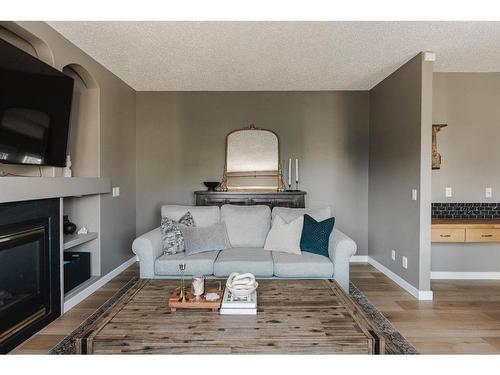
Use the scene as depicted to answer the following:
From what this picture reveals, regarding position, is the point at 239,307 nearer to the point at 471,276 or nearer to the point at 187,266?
the point at 187,266

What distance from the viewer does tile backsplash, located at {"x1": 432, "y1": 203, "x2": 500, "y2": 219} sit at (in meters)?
3.95

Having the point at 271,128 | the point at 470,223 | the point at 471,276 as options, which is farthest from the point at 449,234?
the point at 271,128

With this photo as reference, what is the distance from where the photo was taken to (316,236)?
334 centimetres

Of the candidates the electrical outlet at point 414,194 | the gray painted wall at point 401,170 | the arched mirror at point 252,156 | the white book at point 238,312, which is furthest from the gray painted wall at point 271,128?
the white book at point 238,312

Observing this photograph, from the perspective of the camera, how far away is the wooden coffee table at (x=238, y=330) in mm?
1604

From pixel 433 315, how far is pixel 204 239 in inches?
88.3

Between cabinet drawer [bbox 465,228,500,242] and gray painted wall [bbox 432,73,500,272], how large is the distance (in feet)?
1.32

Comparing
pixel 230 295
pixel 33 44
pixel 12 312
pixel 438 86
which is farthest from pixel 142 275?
pixel 438 86

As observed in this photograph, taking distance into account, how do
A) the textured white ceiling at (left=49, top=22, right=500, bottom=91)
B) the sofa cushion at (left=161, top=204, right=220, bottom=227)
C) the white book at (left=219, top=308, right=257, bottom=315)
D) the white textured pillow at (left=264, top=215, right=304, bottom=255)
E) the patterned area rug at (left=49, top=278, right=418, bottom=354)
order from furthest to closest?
the sofa cushion at (left=161, top=204, right=220, bottom=227) → the white textured pillow at (left=264, top=215, right=304, bottom=255) → the textured white ceiling at (left=49, top=22, right=500, bottom=91) → the patterned area rug at (left=49, top=278, right=418, bottom=354) → the white book at (left=219, top=308, right=257, bottom=315)

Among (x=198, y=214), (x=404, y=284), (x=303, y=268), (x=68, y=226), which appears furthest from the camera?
Answer: (x=198, y=214)

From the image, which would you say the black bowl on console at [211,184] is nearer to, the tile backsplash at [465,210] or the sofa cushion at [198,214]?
the sofa cushion at [198,214]

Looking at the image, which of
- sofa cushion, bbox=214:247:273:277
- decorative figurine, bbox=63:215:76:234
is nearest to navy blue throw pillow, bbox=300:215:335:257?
sofa cushion, bbox=214:247:273:277

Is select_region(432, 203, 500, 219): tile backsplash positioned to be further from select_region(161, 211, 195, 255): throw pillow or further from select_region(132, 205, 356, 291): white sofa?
select_region(161, 211, 195, 255): throw pillow

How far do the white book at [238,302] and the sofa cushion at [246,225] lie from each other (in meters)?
1.54
